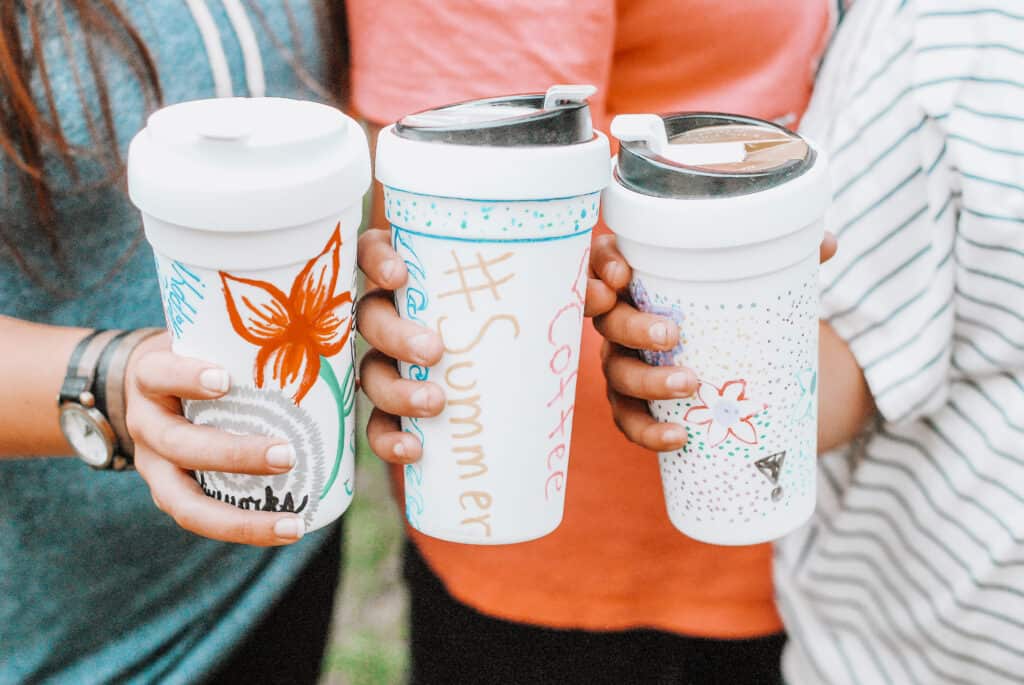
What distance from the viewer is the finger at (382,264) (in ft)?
2.13

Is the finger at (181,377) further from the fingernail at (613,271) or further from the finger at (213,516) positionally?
the fingernail at (613,271)

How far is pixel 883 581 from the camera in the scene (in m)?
1.01

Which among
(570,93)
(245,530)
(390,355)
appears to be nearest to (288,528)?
(245,530)

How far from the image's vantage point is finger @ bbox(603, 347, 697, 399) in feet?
2.26

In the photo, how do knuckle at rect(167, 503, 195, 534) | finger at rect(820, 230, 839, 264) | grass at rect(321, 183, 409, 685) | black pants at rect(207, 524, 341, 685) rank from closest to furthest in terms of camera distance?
knuckle at rect(167, 503, 195, 534) < finger at rect(820, 230, 839, 264) < black pants at rect(207, 524, 341, 685) < grass at rect(321, 183, 409, 685)

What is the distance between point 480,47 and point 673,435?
40 cm

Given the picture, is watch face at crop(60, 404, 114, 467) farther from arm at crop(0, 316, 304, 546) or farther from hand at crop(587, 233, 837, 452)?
hand at crop(587, 233, 837, 452)

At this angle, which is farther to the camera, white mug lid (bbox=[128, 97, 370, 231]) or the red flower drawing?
the red flower drawing

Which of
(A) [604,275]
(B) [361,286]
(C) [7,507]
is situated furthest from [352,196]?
(B) [361,286]

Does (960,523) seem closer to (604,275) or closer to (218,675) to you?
(604,275)

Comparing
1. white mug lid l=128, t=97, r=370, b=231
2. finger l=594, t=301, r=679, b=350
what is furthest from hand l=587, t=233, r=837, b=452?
white mug lid l=128, t=97, r=370, b=231

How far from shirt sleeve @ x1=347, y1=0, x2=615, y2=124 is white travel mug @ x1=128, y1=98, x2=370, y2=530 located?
0.78 feet

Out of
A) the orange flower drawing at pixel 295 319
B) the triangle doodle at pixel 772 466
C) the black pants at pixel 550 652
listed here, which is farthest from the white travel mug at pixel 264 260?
the black pants at pixel 550 652

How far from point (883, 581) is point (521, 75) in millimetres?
655
